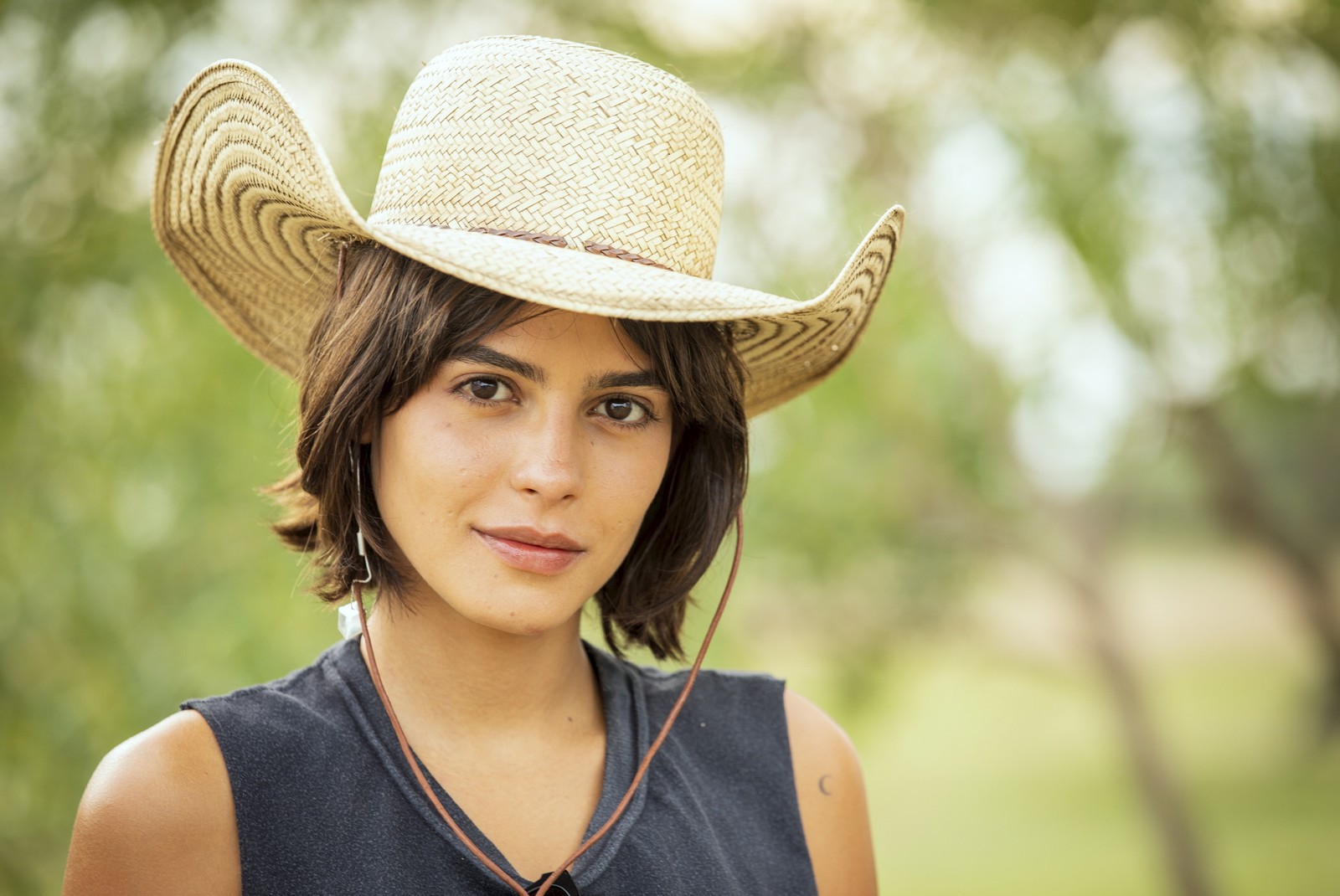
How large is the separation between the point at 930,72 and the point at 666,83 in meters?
3.40

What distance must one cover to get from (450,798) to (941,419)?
3836mm

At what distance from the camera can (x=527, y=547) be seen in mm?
1364

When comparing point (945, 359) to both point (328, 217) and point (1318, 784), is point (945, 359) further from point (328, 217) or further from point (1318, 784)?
point (328, 217)

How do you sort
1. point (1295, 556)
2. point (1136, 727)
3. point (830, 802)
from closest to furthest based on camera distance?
point (830, 802) → point (1295, 556) → point (1136, 727)

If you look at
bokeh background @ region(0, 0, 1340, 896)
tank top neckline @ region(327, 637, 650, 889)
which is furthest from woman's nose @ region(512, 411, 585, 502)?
bokeh background @ region(0, 0, 1340, 896)

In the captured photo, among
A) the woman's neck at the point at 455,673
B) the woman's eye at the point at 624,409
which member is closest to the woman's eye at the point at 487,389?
the woman's eye at the point at 624,409

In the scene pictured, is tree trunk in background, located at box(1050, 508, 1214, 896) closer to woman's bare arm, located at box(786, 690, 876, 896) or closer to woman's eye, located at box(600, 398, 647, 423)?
woman's bare arm, located at box(786, 690, 876, 896)

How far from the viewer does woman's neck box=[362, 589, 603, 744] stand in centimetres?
148

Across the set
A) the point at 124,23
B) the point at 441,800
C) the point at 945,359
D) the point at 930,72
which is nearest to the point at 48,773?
the point at 124,23

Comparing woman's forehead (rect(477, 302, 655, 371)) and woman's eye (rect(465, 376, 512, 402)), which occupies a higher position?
woman's forehead (rect(477, 302, 655, 371))

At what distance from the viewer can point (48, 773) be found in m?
3.11

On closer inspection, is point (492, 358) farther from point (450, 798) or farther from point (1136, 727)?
point (1136, 727)

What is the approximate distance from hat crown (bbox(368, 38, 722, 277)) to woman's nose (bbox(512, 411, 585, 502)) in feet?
0.68

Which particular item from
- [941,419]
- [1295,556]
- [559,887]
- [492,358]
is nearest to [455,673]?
[559,887]
